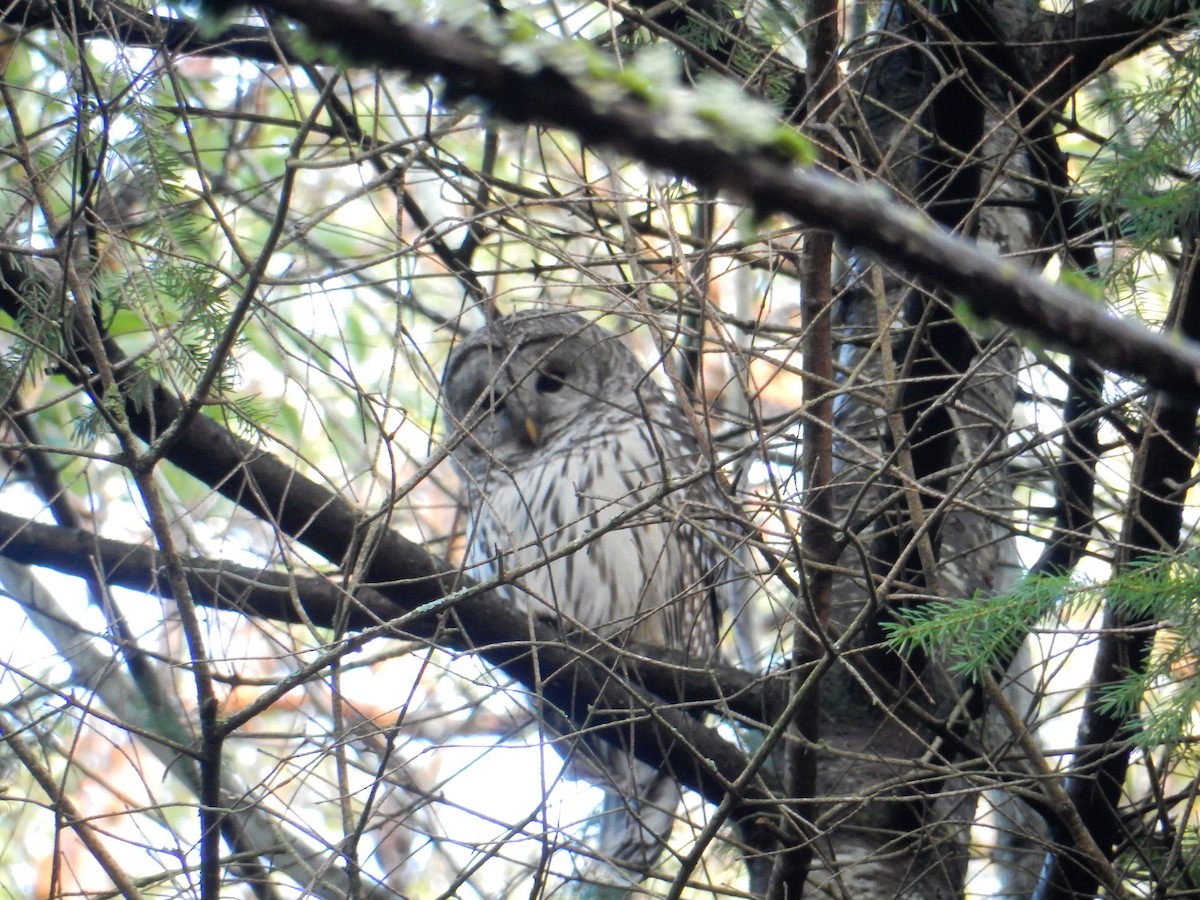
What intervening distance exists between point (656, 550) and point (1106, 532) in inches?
76.6

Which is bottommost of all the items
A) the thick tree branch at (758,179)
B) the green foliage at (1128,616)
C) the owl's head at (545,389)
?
the thick tree branch at (758,179)

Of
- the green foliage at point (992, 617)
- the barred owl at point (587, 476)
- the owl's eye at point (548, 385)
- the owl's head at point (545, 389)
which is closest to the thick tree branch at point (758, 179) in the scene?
the green foliage at point (992, 617)

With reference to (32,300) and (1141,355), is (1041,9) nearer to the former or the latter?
(32,300)

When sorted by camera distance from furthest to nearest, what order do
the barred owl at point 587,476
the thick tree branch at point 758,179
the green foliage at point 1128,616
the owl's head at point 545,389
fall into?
1. the owl's head at point 545,389
2. the barred owl at point 587,476
3. the green foliage at point 1128,616
4. the thick tree branch at point 758,179

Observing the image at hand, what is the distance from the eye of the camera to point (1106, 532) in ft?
9.19

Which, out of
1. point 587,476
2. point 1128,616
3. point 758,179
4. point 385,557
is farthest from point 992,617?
point 587,476

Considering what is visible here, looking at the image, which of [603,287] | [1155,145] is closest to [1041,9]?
[1155,145]

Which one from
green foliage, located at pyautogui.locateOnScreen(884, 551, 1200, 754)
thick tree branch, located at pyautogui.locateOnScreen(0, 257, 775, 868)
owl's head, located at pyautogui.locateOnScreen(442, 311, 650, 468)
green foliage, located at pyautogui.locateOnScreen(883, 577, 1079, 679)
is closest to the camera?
green foliage, located at pyautogui.locateOnScreen(884, 551, 1200, 754)

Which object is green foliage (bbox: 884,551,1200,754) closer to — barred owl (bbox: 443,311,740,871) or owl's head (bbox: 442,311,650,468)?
barred owl (bbox: 443,311,740,871)

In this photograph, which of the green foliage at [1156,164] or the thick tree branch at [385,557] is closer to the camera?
the green foliage at [1156,164]

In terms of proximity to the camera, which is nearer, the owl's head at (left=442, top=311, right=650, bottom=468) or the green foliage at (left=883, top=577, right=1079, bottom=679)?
the green foliage at (left=883, top=577, right=1079, bottom=679)

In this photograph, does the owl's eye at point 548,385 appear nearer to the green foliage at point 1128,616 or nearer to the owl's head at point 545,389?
the owl's head at point 545,389

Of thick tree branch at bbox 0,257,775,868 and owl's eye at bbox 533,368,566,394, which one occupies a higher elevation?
owl's eye at bbox 533,368,566,394

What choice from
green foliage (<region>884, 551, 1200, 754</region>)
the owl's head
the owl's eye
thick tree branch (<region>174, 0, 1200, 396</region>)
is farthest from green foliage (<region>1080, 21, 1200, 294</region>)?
the owl's eye
